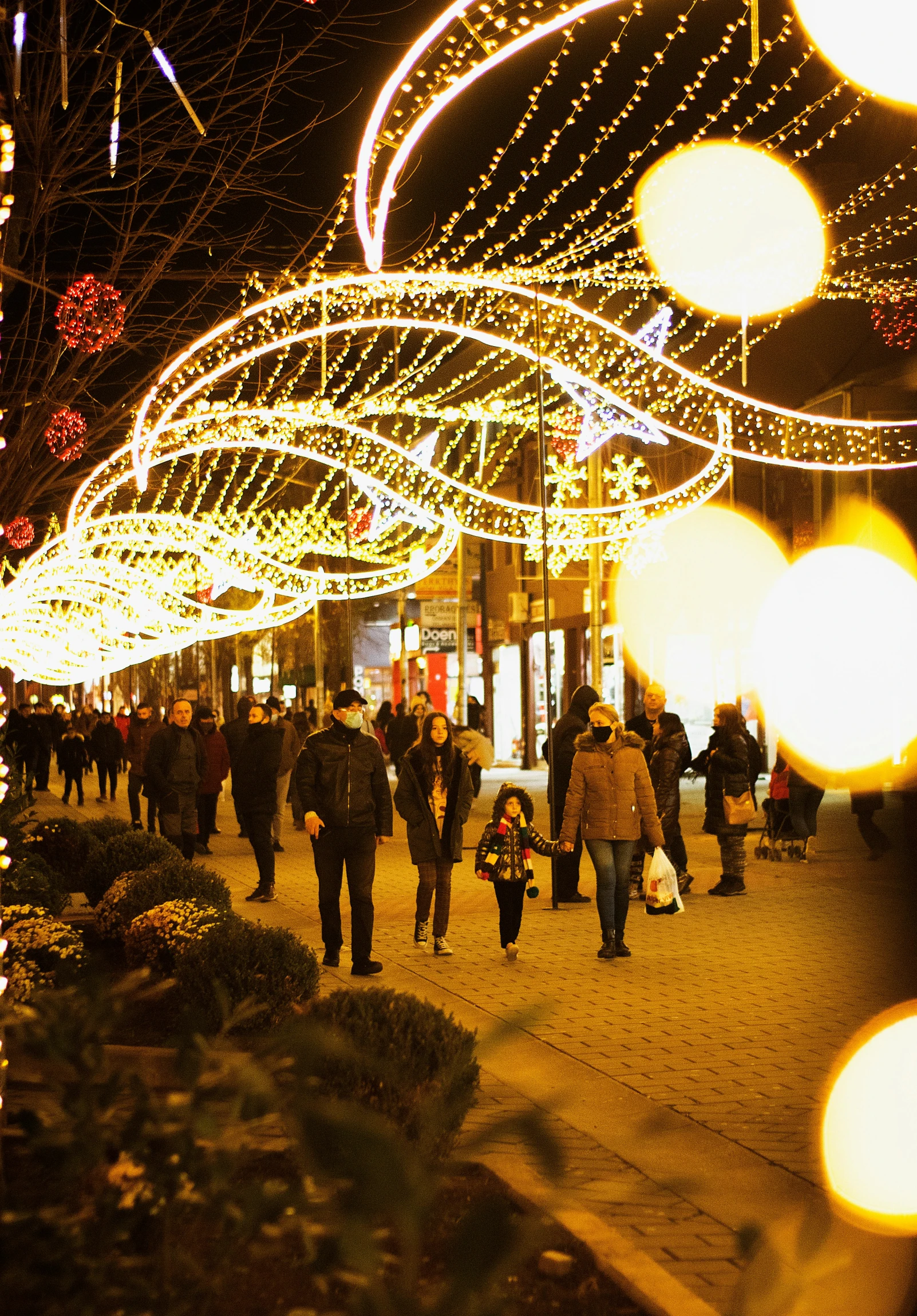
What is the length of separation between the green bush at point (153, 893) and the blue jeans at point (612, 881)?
8.67 ft

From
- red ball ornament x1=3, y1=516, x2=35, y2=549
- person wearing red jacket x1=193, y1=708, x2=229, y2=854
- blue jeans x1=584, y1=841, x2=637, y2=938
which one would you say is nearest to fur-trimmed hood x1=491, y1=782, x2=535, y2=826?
blue jeans x1=584, y1=841, x2=637, y2=938

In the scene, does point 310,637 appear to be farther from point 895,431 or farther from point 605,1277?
point 605,1277

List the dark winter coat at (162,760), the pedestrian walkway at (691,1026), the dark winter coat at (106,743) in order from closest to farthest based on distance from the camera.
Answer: the pedestrian walkway at (691,1026) → the dark winter coat at (162,760) → the dark winter coat at (106,743)

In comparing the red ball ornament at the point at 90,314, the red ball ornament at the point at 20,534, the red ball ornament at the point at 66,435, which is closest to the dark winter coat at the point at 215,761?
the red ball ornament at the point at 20,534

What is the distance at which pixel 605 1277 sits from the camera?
13.8ft

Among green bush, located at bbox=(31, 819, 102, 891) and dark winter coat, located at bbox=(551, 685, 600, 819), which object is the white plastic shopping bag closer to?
dark winter coat, located at bbox=(551, 685, 600, 819)

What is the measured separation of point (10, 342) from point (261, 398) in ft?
7.69

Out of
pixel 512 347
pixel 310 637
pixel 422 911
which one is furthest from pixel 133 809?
pixel 310 637

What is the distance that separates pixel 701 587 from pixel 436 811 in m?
21.5

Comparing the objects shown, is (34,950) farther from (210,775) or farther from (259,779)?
(210,775)

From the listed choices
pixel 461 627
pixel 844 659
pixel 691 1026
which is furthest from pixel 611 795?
pixel 461 627

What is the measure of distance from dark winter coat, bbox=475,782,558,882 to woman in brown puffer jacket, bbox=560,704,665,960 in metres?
0.23

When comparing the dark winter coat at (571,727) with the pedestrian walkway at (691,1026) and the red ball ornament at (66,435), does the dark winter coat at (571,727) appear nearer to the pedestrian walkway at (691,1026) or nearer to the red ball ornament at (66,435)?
the pedestrian walkway at (691,1026)

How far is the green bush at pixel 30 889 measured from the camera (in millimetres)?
9125
